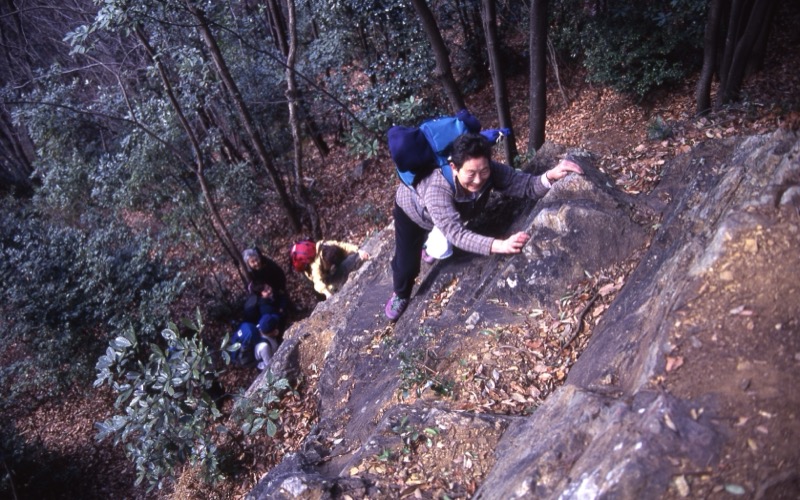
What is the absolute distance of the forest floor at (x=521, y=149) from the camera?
477cm

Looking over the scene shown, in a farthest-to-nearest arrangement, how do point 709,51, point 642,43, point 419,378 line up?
point 642,43, point 709,51, point 419,378

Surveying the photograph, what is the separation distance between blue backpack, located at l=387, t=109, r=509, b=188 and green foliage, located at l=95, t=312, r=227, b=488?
2.39 metres

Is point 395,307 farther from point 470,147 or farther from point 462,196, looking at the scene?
point 470,147

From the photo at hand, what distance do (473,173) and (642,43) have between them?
703cm

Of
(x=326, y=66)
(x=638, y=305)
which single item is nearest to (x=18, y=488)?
(x=638, y=305)

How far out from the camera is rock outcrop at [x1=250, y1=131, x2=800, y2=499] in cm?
195

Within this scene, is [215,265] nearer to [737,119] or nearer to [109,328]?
[109,328]

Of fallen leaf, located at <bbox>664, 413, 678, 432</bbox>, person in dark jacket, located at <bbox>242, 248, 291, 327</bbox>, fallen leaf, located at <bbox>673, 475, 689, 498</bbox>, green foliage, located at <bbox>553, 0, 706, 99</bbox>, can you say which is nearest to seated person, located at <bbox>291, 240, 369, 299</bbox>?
person in dark jacket, located at <bbox>242, 248, 291, 327</bbox>

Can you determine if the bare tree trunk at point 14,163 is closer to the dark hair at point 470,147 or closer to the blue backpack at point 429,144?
the blue backpack at point 429,144

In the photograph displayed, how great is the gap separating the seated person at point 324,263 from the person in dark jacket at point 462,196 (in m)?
3.43

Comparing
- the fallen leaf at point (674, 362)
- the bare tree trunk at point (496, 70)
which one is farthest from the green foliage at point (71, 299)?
the fallen leaf at point (674, 362)

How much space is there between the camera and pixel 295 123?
384 inches

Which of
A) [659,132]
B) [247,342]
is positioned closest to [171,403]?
[247,342]

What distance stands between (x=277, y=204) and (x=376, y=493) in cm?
1033
